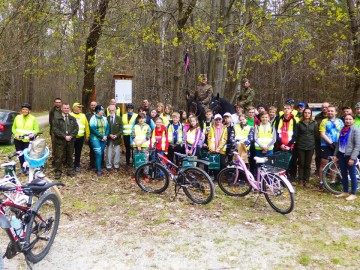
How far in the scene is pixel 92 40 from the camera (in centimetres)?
1080

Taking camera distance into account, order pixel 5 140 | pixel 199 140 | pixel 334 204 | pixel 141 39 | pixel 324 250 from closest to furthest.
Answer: pixel 324 250 → pixel 334 204 → pixel 199 140 → pixel 141 39 → pixel 5 140

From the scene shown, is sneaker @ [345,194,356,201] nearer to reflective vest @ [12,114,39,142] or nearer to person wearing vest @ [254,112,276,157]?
person wearing vest @ [254,112,276,157]

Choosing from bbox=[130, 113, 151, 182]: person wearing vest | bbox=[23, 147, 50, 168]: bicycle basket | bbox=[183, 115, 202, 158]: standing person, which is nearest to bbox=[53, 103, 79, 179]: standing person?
bbox=[130, 113, 151, 182]: person wearing vest

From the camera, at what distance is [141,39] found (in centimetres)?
1055

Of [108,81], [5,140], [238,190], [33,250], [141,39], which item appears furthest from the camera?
[108,81]

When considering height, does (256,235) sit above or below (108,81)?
below

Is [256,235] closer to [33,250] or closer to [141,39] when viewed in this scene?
[33,250]

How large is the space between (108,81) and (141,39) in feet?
40.0

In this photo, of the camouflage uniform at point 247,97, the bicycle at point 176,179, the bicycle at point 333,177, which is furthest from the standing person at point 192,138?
the bicycle at point 333,177

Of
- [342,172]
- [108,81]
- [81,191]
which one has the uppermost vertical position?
[108,81]

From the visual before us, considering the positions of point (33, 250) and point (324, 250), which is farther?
point (324, 250)

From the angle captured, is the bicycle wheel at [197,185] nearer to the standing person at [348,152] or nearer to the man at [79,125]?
the standing person at [348,152]

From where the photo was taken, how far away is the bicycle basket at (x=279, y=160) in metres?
6.33

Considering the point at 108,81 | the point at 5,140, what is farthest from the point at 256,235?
the point at 108,81
